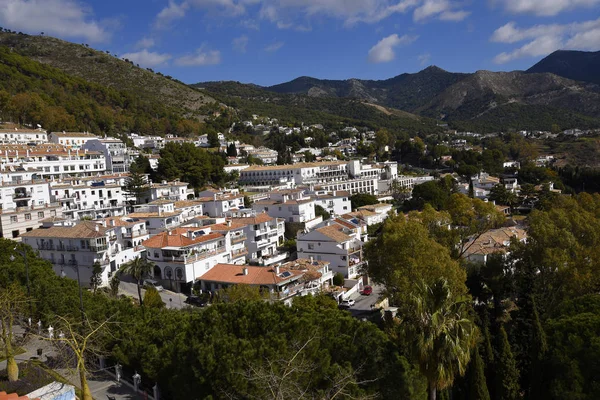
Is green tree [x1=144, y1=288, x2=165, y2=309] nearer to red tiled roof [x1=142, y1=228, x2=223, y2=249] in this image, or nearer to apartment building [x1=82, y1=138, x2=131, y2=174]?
red tiled roof [x1=142, y1=228, x2=223, y2=249]

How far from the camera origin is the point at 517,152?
130 m

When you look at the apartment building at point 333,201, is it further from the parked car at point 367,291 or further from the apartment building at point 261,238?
the parked car at point 367,291

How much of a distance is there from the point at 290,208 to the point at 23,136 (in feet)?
158

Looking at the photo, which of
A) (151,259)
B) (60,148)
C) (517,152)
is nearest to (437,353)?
(151,259)

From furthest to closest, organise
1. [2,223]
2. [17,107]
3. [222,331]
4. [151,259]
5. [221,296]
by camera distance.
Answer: [17,107], [2,223], [151,259], [221,296], [222,331]

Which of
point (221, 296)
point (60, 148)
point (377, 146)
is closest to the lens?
A: point (221, 296)

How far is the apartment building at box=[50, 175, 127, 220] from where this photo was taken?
50719 mm

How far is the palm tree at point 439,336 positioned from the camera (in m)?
12.3

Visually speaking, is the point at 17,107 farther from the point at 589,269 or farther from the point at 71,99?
the point at 589,269

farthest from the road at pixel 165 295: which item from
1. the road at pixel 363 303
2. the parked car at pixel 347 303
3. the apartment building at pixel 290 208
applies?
the apartment building at pixel 290 208

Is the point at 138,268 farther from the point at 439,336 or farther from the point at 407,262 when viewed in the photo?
the point at 439,336

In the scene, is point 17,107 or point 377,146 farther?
point 377,146

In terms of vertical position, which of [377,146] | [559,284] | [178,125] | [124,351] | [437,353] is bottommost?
[559,284]

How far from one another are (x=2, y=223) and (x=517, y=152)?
123 m
